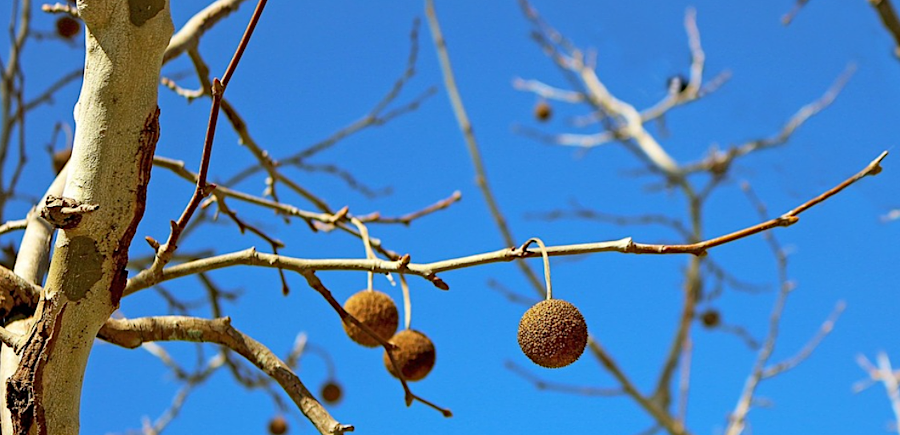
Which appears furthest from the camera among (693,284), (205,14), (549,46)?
(549,46)

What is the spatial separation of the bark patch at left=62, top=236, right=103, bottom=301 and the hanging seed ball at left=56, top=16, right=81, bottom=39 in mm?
2048

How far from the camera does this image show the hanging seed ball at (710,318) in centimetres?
438

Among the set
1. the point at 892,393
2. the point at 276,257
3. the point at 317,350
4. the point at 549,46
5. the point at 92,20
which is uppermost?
the point at 549,46

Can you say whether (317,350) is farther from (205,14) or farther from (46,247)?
(46,247)

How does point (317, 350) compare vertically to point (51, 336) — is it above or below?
above

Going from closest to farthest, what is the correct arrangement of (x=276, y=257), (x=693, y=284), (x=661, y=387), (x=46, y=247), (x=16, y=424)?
(x=16, y=424) → (x=276, y=257) → (x=46, y=247) → (x=661, y=387) → (x=693, y=284)

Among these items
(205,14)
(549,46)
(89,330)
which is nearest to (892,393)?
(549,46)

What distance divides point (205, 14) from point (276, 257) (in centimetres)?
88

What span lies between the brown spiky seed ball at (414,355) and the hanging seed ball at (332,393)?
4.27 feet

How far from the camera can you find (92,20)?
1007 mm

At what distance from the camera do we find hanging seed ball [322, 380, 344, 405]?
2787 mm

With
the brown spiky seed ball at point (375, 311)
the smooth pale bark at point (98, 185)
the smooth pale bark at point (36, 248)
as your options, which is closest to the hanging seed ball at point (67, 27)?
the smooth pale bark at point (36, 248)

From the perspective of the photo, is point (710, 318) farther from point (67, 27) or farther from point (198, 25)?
point (198, 25)

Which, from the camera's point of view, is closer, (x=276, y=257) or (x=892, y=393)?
(x=276, y=257)
